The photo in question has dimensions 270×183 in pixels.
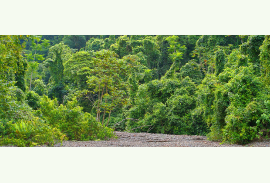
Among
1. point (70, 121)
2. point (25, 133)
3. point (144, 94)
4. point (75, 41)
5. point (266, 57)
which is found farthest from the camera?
point (75, 41)

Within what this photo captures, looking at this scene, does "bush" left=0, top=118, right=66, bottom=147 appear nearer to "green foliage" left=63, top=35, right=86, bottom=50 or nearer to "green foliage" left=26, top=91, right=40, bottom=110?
"green foliage" left=26, top=91, right=40, bottom=110

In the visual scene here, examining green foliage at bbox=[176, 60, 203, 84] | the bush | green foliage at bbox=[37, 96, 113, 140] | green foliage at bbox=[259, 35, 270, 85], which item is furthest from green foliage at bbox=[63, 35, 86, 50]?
green foliage at bbox=[259, 35, 270, 85]

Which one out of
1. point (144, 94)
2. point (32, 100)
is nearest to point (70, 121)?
point (32, 100)

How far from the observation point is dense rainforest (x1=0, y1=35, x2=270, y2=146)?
247 inches

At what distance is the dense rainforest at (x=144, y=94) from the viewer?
6.27 meters

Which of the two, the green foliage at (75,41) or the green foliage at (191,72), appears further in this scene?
the green foliage at (75,41)

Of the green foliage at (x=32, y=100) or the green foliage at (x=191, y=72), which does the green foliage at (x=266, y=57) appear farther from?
the green foliage at (x=32, y=100)

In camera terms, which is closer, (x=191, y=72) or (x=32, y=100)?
(x=32, y=100)

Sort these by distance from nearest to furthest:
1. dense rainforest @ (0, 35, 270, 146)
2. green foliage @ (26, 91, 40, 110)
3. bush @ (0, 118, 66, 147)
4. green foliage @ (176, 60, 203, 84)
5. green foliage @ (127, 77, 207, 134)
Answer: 1. bush @ (0, 118, 66, 147)
2. dense rainforest @ (0, 35, 270, 146)
3. green foliage @ (26, 91, 40, 110)
4. green foliage @ (127, 77, 207, 134)
5. green foliage @ (176, 60, 203, 84)

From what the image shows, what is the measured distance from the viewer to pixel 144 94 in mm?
13297

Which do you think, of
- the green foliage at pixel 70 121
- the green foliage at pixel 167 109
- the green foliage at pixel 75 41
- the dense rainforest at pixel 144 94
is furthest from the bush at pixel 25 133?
the green foliage at pixel 75 41

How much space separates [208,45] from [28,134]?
1385 centimetres

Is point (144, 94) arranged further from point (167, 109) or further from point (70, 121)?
point (70, 121)
